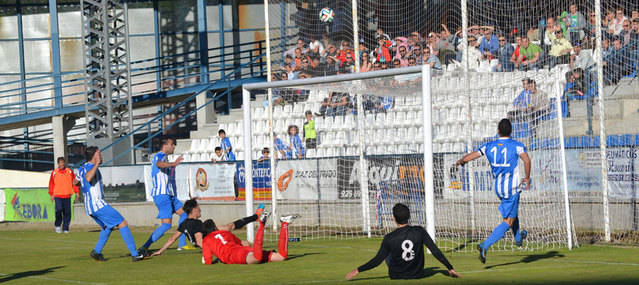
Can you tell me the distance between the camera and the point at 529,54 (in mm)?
18500

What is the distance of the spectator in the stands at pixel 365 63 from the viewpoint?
64.5ft

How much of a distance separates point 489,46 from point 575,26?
1.99 metres

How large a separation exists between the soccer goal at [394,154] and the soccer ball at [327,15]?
2.53 m

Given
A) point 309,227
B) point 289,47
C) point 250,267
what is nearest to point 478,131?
point 309,227

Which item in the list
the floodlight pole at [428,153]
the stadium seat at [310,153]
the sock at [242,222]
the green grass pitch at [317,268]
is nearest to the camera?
the green grass pitch at [317,268]

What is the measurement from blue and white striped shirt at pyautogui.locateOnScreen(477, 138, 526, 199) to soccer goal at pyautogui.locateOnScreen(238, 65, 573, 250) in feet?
8.76

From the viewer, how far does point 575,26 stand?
700 inches

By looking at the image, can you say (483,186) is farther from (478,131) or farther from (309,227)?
(309,227)

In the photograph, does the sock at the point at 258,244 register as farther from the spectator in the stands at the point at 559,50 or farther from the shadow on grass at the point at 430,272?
the spectator in the stands at the point at 559,50

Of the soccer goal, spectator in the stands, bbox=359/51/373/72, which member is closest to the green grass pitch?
the soccer goal

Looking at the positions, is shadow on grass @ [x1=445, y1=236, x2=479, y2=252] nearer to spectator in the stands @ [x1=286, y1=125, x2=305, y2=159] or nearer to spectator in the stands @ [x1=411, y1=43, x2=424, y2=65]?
spectator in the stands @ [x1=286, y1=125, x2=305, y2=159]

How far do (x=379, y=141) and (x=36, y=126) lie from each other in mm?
21729

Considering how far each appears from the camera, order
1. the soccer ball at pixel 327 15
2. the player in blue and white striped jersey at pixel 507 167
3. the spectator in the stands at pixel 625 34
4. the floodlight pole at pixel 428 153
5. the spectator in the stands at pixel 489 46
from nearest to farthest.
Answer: the player in blue and white striped jersey at pixel 507 167, the floodlight pole at pixel 428 153, the spectator in the stands at pixel 625 34, the spectator in the stands at pixel 489 46, the soccer ball at pixel 327 15

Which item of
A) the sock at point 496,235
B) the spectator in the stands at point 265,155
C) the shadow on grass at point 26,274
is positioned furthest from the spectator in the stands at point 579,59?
the shadow on grass at point 26,274
